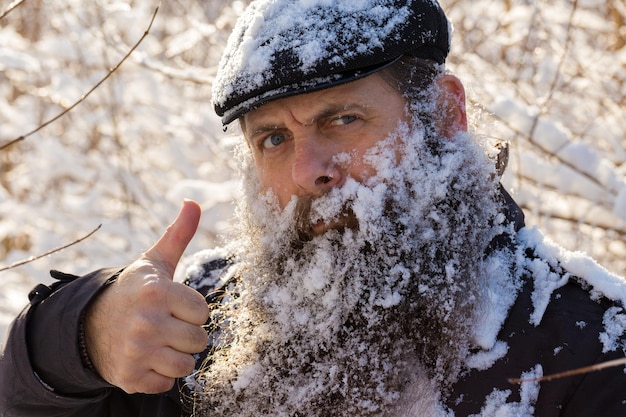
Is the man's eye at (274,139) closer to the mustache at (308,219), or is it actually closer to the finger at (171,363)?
the mustache at (308,219)

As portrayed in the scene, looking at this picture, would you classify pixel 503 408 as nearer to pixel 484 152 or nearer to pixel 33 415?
pixel 484 152

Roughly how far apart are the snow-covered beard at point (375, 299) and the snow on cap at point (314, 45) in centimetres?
24

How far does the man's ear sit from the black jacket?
491mm

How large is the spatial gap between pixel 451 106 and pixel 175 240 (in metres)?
0.90

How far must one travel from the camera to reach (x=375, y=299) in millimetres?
1624

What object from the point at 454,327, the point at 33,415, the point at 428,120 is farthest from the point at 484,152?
the point at 33,415

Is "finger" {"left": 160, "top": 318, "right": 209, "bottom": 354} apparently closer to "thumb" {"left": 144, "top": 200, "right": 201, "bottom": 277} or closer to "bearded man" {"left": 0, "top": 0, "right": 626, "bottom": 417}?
"bearded man" {"left": 0, "top": 0, "right": 626, "bottom": 417}

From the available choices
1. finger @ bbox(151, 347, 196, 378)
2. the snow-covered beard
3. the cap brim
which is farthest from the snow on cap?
finger @ bbox(151, 347, 196, 378)

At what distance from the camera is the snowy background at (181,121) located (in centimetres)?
330

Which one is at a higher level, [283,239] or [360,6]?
[360,6]

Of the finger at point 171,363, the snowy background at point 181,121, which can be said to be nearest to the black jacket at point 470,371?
the finger at point 171,363

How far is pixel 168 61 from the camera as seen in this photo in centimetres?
529

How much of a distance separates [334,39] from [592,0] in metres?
2.75

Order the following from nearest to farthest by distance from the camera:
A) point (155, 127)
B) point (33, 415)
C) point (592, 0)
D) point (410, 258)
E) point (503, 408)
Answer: point (503, 408)
point (410, 258)
point (33, 415)
point (592, 0)
point (155, 127)
